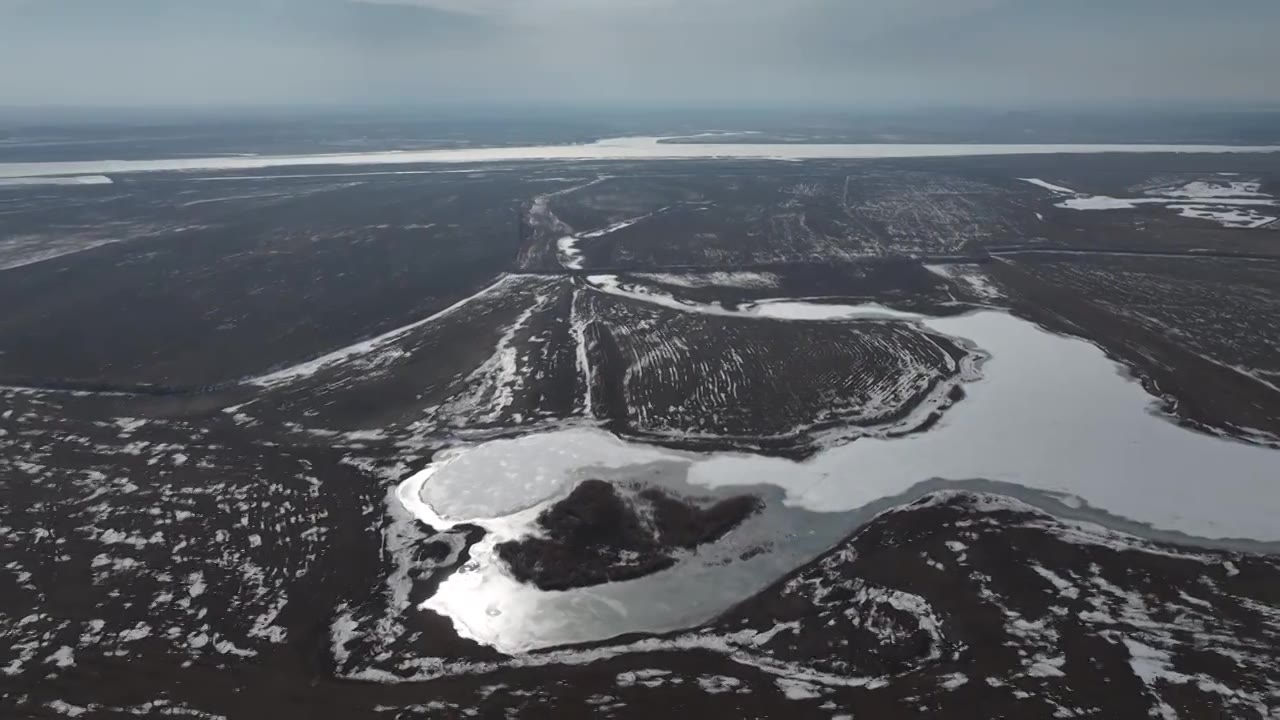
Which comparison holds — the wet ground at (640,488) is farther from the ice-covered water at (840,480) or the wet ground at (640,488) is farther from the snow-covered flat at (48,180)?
the snow-covered flat at (48,180)

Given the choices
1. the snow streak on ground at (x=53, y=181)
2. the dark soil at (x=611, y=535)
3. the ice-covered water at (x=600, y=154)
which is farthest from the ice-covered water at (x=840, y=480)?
the ice-covered water at (x=600, y=154)

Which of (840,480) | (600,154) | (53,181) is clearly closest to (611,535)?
(840,480)

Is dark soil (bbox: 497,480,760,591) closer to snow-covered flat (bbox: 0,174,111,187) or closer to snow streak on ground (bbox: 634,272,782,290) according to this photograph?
snow streak on ground (bbox: 634,272,782,290)

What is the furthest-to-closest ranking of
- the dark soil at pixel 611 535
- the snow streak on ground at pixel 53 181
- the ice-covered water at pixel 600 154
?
the ice-covered water at pixel 600 154, the snow streak on ground at pixel 53 181, the dark soil at pixel 611 535

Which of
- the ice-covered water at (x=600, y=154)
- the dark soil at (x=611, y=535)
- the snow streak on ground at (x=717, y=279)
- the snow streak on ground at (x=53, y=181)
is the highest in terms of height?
the ice-covered water at (x=600, y=154)

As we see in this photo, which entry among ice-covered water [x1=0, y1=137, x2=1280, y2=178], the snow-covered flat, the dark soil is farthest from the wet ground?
→ ice-covered water [x1=0, y1=137, x2=1280, y2=178]

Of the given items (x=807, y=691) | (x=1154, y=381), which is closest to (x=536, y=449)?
(x=807, y=691)

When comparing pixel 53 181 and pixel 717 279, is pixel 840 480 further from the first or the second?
pixel 53 181

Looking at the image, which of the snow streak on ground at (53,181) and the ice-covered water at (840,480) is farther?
the snow streak on ground at (53,181)

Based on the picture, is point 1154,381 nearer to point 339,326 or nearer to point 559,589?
point 559,589
